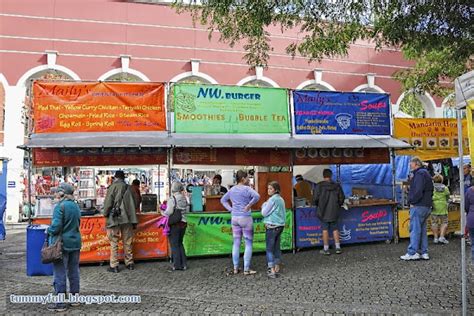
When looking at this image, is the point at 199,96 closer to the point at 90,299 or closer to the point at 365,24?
the point at 365,24

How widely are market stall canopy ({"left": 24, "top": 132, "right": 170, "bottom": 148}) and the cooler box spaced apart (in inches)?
50.8

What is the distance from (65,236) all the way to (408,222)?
779 centimetres

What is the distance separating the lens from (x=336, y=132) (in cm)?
987

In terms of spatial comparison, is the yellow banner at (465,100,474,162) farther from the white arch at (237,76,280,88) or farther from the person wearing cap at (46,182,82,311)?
the white arch at (237,76,280,88)

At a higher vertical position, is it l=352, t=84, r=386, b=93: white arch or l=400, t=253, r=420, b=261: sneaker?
l=352, t=84, r=386, b=93: white arch

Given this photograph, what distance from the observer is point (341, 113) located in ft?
32.7

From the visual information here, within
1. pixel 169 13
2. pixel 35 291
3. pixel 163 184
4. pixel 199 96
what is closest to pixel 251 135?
pixel 199 96

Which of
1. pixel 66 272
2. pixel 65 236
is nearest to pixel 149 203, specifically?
pixel 66 272

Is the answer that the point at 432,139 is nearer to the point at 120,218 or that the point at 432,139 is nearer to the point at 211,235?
the point at 211,235

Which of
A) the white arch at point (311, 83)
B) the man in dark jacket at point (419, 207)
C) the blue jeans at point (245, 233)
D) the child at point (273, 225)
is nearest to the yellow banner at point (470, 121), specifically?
the child at point (273, 225)

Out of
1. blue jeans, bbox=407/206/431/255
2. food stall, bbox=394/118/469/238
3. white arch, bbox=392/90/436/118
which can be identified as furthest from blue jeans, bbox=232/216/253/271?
white arch, bbox=392/90/436/118

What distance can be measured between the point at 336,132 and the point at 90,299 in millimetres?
6174

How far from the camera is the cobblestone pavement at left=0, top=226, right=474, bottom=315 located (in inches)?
224

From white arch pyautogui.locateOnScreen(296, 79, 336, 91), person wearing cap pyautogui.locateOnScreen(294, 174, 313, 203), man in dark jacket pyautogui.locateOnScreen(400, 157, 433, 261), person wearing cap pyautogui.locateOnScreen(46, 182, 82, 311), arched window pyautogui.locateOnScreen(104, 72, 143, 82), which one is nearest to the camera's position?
person wearing cap pyautogui.locateOnScreen(46, 182, 82, 311)
